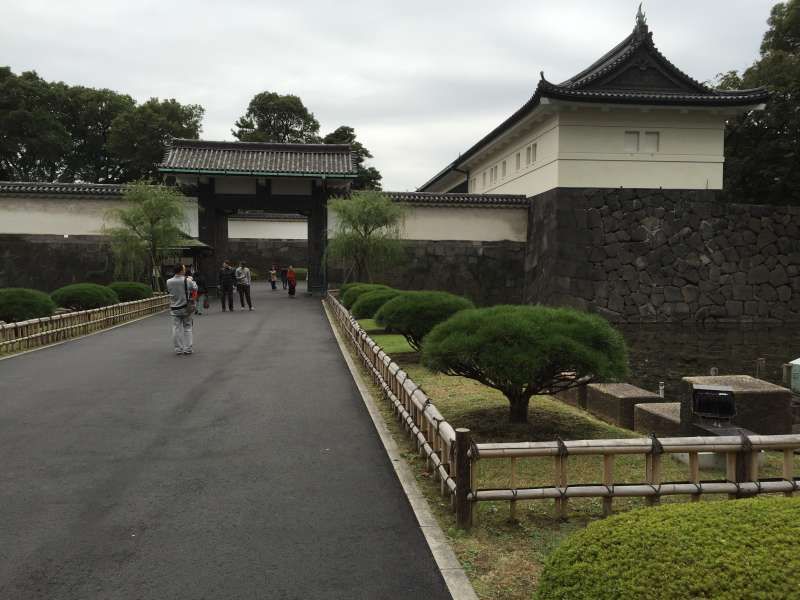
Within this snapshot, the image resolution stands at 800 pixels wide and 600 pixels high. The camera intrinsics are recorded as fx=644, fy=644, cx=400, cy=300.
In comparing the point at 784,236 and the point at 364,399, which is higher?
the point at 784,236

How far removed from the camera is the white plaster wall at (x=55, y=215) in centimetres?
2516

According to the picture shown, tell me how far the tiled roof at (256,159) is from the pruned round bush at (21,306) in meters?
12.3

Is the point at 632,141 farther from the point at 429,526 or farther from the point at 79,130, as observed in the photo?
the point at 79,130

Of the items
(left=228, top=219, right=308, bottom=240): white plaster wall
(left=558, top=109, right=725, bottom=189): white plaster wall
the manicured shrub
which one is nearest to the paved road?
the manicured shrub

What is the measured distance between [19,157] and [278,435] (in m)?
49.9

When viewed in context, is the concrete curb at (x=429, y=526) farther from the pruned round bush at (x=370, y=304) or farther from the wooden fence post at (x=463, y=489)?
the pruned round bush at (x=370, y=304)

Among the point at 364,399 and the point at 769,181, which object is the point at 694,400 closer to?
the point at 364,399

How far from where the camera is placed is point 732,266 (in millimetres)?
24812

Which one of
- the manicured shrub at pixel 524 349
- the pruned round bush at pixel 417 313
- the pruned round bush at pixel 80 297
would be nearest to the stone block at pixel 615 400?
the manicured shrub at pixel 524 349

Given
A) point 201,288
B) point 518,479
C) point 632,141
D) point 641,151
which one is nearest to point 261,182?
point 201,288

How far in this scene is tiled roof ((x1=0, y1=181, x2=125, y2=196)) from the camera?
984 inches

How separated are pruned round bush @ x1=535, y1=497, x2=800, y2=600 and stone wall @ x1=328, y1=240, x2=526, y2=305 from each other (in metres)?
25.0

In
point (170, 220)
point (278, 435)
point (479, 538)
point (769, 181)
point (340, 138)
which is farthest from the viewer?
point (340, 138)

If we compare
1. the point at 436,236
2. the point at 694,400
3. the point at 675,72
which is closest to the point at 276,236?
the point at 436,236
